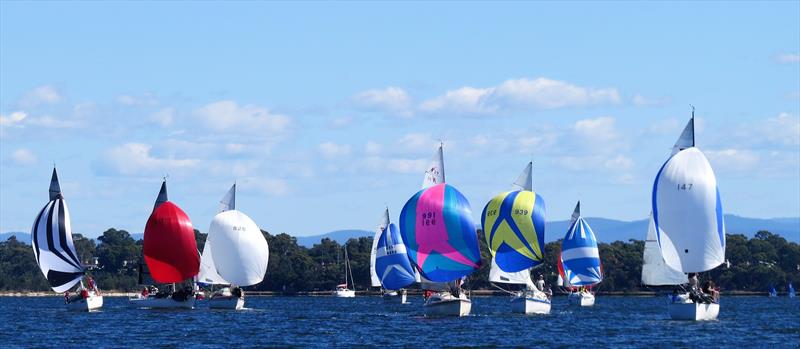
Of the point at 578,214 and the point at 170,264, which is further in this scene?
the point at 578,214

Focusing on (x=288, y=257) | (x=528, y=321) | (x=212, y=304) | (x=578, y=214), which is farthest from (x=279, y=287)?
(x=528, y=321)

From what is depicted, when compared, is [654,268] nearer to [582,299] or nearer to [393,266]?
[582,299]

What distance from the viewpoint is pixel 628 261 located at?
173 meters

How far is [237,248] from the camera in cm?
9356

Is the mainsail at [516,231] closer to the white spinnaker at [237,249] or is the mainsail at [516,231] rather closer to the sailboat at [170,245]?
the white spinnaker at [237,249]

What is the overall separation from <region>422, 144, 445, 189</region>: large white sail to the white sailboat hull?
2776cm

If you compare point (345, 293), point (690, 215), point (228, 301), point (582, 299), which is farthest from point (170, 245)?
point (345, 293)

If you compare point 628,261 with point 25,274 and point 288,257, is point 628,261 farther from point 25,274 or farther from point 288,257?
point 25,274

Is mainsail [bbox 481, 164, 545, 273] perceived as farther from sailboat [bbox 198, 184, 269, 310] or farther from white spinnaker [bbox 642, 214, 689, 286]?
white spinnaker [bbox 642, 214, 689, 286]

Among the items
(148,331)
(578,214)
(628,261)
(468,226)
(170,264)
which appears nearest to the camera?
(148,331)

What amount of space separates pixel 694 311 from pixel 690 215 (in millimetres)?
4711

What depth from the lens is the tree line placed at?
16762 cm

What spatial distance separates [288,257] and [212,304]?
305 feet

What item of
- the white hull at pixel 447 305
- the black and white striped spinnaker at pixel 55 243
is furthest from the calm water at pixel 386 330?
the black and white striped spinnaker at pixel 55 243
